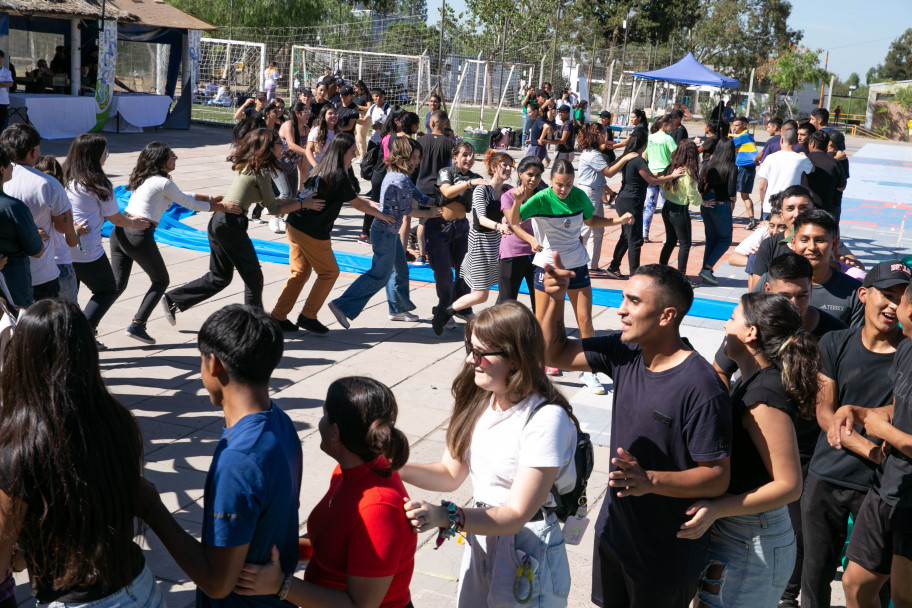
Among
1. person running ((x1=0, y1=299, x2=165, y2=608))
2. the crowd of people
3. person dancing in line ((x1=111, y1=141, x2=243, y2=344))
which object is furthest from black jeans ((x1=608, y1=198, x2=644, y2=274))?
person running ((x1=0, y1=299, x2=165, y2=608))

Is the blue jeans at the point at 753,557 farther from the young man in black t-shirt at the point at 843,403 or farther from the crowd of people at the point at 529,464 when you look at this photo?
the young man in black t-shirt at the point at 843,403

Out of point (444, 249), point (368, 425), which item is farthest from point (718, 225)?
point (368, 425)

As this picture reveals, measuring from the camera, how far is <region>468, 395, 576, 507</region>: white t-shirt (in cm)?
280

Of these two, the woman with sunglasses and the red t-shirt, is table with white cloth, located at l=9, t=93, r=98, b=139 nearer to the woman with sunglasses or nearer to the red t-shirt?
the woman with sunglasses

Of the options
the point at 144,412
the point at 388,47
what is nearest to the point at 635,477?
the point at 144,412

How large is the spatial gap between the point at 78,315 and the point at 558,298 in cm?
256

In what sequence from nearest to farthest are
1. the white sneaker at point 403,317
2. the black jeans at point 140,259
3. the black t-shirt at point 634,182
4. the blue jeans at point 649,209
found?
the black jeans at point 140,259, the white sneaker at point 403,317, the black t-shirt at point 634,182, the blue jeans at point 649,209

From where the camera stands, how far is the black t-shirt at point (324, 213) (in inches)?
310

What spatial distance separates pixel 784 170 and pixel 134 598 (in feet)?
32.2

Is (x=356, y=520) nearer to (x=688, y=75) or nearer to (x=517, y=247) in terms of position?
(x=517, y=247)

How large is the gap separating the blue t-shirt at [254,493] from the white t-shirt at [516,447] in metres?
0.73

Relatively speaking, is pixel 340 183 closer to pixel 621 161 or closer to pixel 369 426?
pixel 621 161

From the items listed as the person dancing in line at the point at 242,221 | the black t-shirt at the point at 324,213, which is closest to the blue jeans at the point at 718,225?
the black t-shirt at the point at 324,213

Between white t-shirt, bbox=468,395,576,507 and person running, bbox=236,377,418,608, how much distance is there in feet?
1.60
